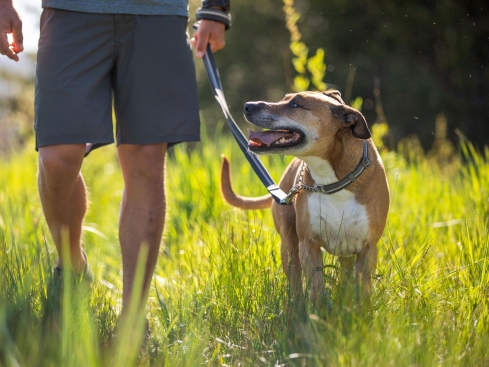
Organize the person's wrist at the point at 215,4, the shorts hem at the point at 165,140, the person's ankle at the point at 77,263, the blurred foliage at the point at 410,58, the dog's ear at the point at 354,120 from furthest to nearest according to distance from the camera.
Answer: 1. the blurred foliage at the point at 410,58
2. the person's wrist at the point at 215,4
3. the person's ankle at the point at 77,263
4. the shorts hem at the point at 165,140
5. the dog's ear at the point at 354,120

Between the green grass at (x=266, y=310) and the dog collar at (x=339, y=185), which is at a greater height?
the dog collar at (x=339, y=185)

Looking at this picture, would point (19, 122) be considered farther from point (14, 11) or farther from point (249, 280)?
point (249, 280)

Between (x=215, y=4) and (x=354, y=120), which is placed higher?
(x=215, y=4)

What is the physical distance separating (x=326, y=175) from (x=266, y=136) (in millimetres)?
355

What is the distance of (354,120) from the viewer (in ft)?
10.9

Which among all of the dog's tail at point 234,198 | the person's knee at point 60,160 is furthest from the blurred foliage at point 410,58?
the person's knee at point 60,160

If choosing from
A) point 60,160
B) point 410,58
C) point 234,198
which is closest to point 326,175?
point 234,198

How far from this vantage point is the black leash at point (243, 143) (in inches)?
135

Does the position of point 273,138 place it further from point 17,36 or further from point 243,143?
point 17,36

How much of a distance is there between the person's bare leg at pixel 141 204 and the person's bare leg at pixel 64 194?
25 cm

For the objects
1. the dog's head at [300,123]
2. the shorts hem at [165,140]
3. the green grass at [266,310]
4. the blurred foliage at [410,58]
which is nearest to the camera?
the green grass at [266,310]

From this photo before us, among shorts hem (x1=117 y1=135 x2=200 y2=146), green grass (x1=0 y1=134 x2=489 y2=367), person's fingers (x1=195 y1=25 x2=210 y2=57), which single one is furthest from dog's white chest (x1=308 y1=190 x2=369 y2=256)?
person's fingers (x1=195 y1=25 x2=210 y2=57)

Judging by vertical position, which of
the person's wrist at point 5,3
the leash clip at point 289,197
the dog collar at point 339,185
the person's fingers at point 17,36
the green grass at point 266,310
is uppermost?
the person's wrist at point 5,3

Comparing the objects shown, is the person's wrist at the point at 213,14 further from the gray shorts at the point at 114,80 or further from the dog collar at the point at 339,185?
the dog collar at the point at 339,185
